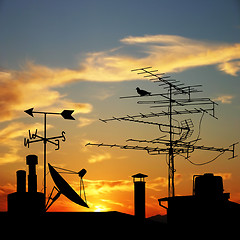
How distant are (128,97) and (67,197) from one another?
4217 millimetres

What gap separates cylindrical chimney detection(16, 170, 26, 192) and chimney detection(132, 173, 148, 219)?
16.4ft

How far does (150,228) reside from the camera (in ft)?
60.2

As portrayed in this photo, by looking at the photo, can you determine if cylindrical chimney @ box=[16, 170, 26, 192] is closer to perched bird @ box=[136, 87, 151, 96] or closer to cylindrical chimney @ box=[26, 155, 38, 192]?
cylindrical chimney @ box=[26, 155, 38, 192]

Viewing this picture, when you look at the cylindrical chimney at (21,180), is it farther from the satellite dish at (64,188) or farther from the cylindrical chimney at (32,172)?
the satellite dish at (64,188)

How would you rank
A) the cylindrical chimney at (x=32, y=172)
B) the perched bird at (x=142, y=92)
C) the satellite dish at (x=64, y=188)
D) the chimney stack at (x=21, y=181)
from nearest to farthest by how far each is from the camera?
the chimney stack at (x=21, y=181), the cylindrical chimney at (x=32, y=172), the satellite dish at (x=64, y=188), the perched bird at (x=142, y=92)

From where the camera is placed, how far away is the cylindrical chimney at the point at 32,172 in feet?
55.3

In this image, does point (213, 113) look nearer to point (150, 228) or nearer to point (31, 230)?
point (150, 228)

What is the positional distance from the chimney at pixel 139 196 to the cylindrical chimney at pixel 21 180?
197 inches

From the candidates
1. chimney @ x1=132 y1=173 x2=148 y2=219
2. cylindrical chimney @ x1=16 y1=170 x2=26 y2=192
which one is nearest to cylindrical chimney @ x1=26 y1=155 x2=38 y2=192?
cylindrical chimney @ x1=16 y1=170 x2=26 y2=192

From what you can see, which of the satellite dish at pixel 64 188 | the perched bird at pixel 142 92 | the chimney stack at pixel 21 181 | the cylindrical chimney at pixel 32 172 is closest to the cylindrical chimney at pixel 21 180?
the chimney stack at pixel 21 181

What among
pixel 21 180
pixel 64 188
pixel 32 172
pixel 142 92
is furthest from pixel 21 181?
pixel 142 92

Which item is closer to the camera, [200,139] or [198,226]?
[198,226]

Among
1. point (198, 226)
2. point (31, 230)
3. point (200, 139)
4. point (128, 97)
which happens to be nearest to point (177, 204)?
point (198, 226)

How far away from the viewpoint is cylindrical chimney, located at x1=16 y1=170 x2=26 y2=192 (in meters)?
15.9
